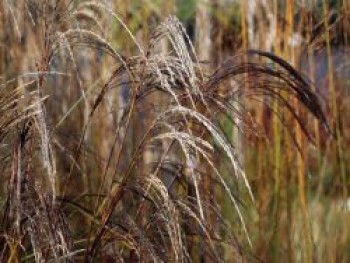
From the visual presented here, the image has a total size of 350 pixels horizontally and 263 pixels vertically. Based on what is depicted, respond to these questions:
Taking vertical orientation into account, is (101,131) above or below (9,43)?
below

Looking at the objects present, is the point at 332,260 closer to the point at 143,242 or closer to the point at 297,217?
the point at 297,217

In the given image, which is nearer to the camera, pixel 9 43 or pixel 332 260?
pixel 332 260

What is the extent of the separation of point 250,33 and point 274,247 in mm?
776

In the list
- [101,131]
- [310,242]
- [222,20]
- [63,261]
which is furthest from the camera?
[222,20]

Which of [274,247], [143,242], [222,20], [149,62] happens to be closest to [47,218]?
[143,242]

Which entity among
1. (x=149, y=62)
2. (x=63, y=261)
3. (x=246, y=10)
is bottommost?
(x=63, y=261)

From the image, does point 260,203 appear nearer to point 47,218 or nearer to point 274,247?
point 274,247

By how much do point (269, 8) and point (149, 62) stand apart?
1.37 metres

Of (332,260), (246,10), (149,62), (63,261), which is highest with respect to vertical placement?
(246,10)

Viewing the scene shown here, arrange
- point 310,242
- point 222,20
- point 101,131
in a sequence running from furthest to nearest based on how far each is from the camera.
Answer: point 222,20
point 101,131
point 310,242

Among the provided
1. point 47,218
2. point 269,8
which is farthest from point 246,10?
point 47,218

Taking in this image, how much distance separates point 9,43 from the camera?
3066 millimetres

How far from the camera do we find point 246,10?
111 inches

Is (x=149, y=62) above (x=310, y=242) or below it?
above
